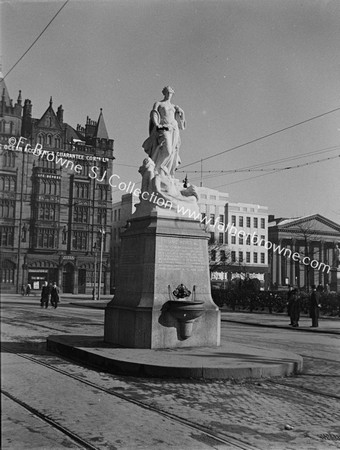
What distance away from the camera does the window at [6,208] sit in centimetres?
286

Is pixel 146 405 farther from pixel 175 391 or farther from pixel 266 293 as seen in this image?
pixel 266 293

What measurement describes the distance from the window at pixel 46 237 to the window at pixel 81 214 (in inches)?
14.6

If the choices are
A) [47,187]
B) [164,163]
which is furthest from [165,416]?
[164,163]

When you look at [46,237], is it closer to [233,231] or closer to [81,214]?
[81,214]

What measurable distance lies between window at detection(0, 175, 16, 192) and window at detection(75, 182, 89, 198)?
4120 millimetres

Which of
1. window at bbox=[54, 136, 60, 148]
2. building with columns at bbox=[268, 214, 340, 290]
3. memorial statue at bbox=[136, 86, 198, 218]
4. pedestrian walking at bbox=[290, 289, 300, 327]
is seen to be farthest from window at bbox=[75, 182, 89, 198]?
building with columns at bbox=[268, 214, 340, 290]

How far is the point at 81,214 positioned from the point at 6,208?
4.61m

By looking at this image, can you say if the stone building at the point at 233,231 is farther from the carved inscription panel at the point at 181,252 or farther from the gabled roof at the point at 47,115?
the gabled roof at the point at 47,115

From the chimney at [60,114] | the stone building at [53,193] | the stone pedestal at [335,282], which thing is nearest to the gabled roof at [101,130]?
the stone building at [53,193]

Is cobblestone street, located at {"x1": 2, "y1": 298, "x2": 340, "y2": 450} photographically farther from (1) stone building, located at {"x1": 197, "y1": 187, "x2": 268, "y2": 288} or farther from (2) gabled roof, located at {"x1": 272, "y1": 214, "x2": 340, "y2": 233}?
(2) gabled roof, located at {"x1": 272, "y1": 214, "x2": 340, "y2": 233}

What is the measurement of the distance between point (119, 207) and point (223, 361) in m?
4.85

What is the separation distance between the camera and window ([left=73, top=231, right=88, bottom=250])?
7561mm

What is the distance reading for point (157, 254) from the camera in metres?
10.4

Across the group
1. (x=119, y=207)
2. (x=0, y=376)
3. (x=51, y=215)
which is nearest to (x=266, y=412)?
(x=51, y=215)
